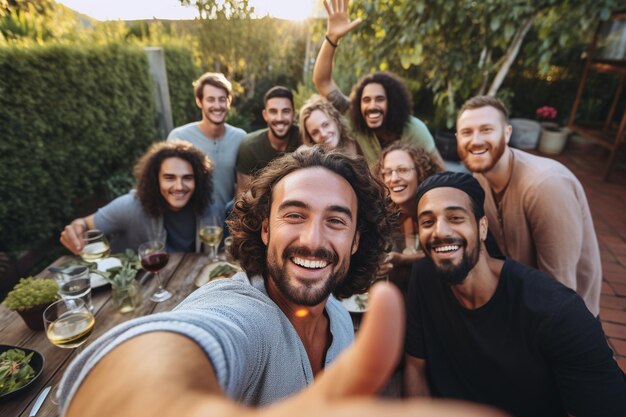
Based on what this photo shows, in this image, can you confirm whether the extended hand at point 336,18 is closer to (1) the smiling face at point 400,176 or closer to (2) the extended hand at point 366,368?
(1) the smiling face at point 400,176

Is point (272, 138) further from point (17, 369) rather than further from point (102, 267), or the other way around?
point (17, 369)

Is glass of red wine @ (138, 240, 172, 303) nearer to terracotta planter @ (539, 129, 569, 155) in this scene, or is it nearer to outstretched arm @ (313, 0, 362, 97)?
outstretched arm @ (313, 0, 362, 97)

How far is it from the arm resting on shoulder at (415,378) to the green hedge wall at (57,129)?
4045 mm

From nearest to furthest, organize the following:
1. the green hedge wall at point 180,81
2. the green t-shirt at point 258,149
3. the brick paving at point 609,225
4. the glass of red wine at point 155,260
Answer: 1. the glass of red wine at point 155,260
2. the brick paving at point 609,225
3. the green t-shirt at point 258,149
4. the green hedge wall at point 180,81

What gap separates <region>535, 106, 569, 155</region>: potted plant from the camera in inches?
301

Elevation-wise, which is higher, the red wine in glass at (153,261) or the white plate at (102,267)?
the red wine in glass at (153,261)

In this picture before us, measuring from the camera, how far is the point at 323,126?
318 centimetres

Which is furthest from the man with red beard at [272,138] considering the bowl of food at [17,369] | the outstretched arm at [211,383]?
the outstretched arm at [211,383]

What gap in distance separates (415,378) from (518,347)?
52 centimetres

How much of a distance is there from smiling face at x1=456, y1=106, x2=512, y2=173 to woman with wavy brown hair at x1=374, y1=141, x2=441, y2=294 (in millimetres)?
396

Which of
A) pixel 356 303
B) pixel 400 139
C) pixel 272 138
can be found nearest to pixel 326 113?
pixel 272 138

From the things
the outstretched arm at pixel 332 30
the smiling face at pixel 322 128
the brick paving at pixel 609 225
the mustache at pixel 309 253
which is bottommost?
the brick paving at pixel 609 225

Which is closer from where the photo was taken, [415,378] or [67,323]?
[67,323]

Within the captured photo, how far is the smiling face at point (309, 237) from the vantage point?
1.27 metres
